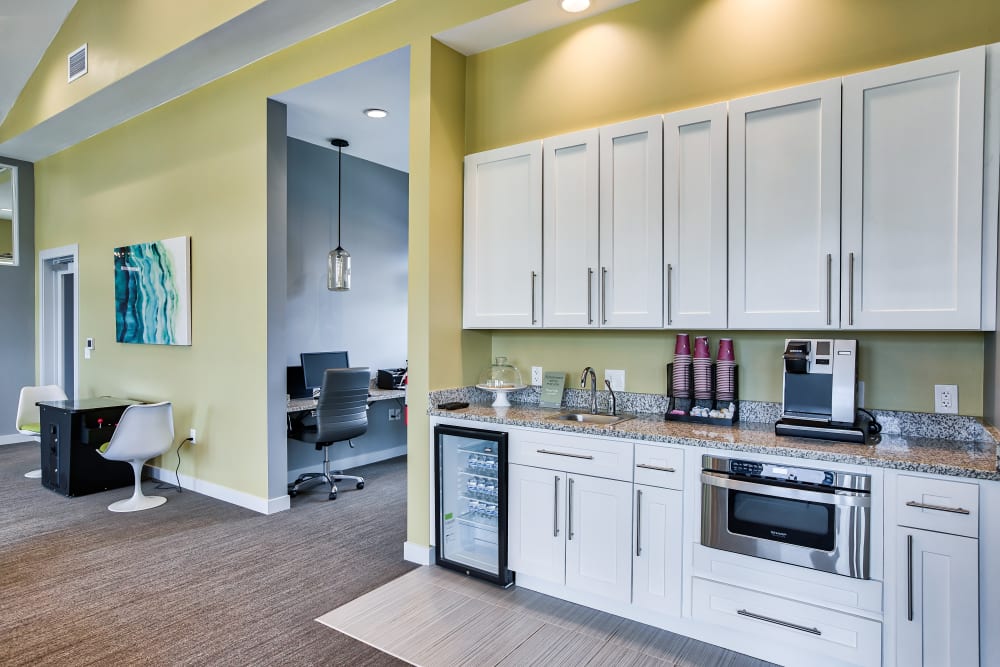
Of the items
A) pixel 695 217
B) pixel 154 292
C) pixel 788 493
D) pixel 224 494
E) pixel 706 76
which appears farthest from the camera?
pixel 154 292

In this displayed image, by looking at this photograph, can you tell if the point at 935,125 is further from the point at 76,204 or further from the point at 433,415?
the point at 76,204

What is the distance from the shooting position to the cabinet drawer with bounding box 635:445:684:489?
2363 millimetres

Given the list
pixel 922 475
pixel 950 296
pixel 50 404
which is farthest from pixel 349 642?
pixel 50 404

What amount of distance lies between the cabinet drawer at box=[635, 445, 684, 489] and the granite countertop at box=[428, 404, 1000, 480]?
5 centimetres

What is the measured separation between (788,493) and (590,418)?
104 centimetres

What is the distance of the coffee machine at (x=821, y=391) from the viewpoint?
7.43 ft

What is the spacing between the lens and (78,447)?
178 inches

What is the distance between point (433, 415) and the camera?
312cm

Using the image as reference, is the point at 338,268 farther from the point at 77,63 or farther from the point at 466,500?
the point at 77,63

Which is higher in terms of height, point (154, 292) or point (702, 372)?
point (154, 292)

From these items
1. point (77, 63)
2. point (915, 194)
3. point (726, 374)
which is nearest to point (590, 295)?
point (726, 374)

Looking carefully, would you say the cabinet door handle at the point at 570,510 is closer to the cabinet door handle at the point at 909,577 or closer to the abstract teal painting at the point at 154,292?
the cabinet door handle at the point at 909,577

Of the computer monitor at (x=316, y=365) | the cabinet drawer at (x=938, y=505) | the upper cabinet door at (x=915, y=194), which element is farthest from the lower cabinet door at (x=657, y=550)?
the computer monitor at (x=316, y=365)

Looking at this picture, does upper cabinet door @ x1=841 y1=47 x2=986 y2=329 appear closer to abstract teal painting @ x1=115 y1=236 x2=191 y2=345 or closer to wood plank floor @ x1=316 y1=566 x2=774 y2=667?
wood plank floor @ x1=316 y1=566 x2=774 y2=667
